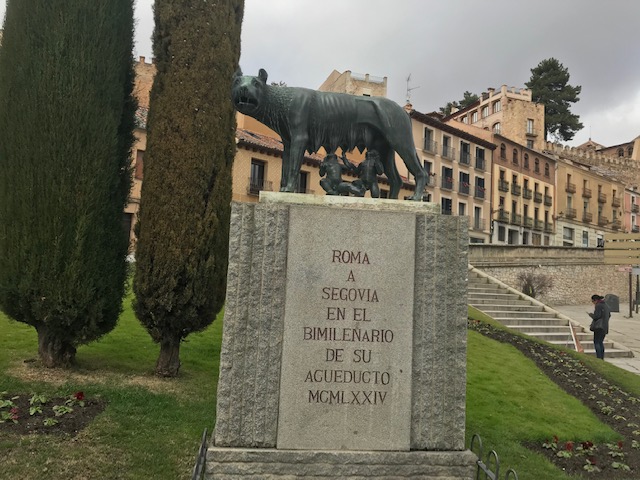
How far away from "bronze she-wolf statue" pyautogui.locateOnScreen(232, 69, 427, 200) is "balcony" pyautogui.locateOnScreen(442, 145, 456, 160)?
141ft

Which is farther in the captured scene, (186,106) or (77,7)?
(186,106)

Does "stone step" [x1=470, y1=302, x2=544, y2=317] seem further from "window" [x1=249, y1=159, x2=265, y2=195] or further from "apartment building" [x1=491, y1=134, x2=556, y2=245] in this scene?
"apartment building" [x1=491, y1=134, x2=556, y2=245]

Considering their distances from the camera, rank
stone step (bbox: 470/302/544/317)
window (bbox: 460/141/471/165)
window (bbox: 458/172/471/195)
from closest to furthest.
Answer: stone step (bbox: 470/302/544/317) < window (bbox: 458/172/471/195) < window (bbox: 460/141/471/165)

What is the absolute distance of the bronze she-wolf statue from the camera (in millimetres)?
4848

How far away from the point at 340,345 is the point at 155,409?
3445mm

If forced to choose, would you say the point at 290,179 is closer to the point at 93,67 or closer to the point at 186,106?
the point at 186,106

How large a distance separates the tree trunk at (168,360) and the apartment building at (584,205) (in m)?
55.1

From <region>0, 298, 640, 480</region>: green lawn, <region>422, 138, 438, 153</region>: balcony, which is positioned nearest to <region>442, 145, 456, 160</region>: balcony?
<region>422, 138, 438, 153</region>: balcony

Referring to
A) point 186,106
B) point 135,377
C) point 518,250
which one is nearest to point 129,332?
Result: point 135,377

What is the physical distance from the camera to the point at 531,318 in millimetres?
18172

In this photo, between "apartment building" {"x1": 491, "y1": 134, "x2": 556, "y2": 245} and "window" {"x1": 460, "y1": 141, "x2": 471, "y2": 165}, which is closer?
"window" {"x1": 460, "y1": 141, "x2": 471, "y2": 165}

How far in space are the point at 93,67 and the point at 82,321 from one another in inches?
145

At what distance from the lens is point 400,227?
14.8 feet

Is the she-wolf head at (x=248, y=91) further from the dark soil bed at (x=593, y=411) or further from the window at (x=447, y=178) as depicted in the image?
the window at (x=447, y=178)
